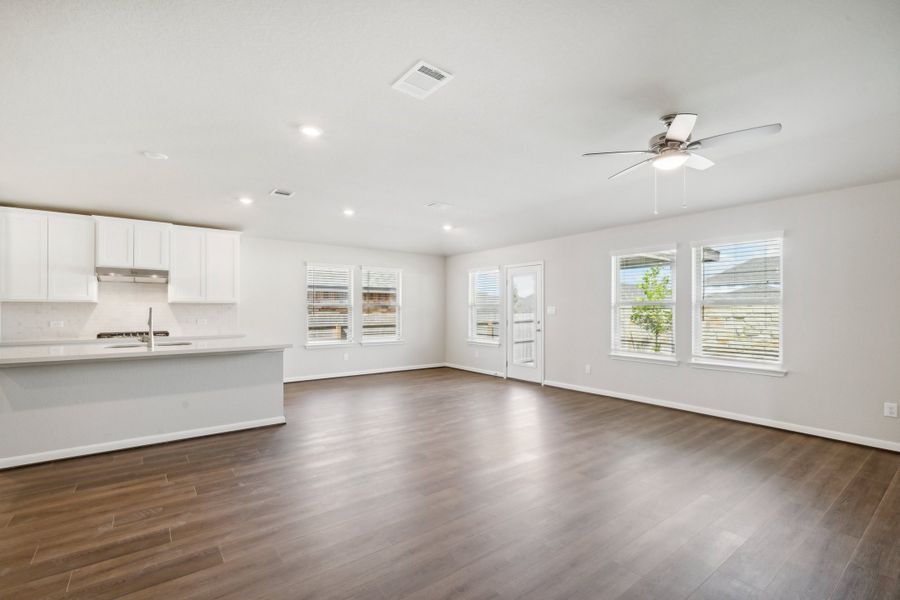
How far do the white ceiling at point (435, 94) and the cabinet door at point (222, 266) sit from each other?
1.46 metres

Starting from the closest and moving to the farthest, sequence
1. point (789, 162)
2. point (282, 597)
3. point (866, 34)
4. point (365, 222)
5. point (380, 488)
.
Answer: point (282, 597)
point (866, 34)
point (380, 488)
point (789, 162)
point (365, 222)

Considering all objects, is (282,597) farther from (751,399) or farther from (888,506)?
(751,399)

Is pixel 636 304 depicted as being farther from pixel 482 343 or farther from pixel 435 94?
pixel 435 94

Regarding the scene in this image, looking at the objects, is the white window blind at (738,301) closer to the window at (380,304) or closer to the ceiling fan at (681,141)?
the ceiling fan at (681,141)

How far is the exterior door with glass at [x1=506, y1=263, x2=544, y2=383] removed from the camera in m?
7.29

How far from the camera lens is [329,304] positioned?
7.75 m

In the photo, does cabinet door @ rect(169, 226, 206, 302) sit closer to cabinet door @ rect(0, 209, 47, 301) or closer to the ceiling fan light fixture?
cabinet door @ rect(0, 209, 47, 301)

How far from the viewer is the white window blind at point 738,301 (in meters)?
4.72

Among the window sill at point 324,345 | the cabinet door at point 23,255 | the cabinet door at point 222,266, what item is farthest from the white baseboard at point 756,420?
the cabinet door at point 23,255

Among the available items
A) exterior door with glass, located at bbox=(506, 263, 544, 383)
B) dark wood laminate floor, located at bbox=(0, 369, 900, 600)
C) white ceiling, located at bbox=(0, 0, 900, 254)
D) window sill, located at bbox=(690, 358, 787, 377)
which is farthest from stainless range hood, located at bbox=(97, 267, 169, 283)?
window sill, located at bbox=(690, 358, 787, 377)

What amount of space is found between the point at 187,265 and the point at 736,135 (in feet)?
21.6

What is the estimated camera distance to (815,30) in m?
2.00

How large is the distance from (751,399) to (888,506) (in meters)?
2.07

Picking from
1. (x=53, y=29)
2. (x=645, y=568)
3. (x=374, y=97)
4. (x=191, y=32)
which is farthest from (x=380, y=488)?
(x=53, y=29)
